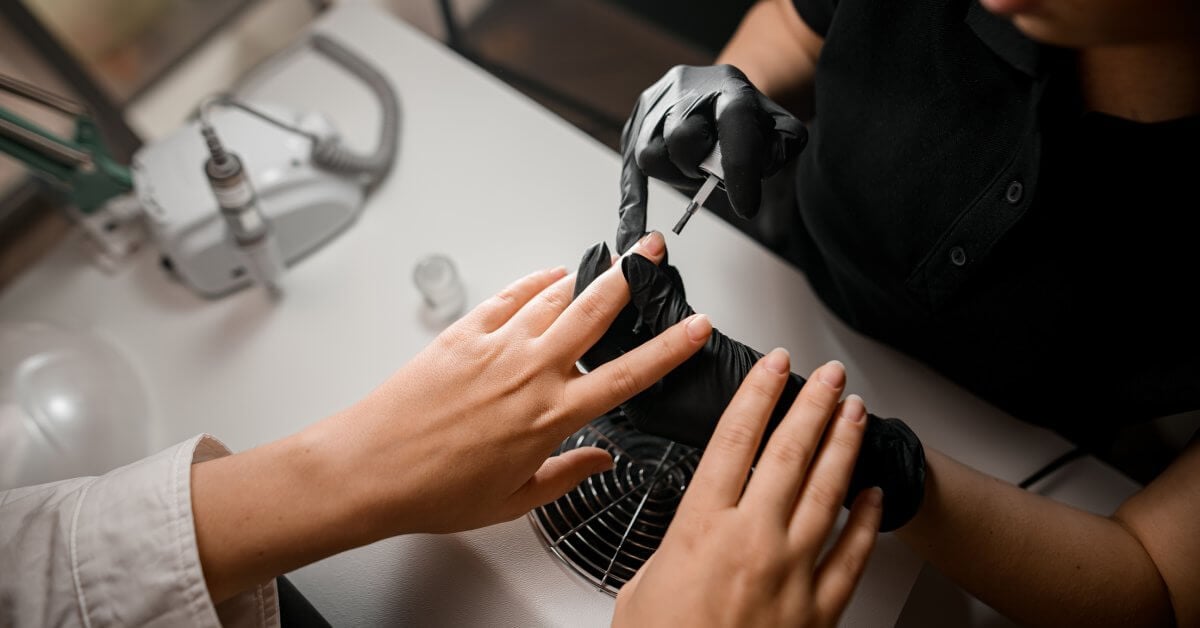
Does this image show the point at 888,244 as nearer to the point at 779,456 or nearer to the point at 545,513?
the point at 779,456

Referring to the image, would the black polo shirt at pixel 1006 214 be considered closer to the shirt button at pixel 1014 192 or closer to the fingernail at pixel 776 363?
the shirt button at pixel 1014 192

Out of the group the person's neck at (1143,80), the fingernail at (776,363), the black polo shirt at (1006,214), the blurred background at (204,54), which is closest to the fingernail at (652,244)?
the fingernail at (776,363)

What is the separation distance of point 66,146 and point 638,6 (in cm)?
146

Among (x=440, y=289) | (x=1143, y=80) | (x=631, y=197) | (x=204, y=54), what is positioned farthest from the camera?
(x=204, y=54)

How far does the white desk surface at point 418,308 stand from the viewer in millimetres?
854

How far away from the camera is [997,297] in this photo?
2.86 ft

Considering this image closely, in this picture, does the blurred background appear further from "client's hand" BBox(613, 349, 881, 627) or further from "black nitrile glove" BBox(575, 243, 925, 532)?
"client's hand" BBox(613, 349, 881, 627)

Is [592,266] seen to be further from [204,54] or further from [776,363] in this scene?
[204,54]

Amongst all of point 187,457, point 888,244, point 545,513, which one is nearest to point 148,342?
point 187,457

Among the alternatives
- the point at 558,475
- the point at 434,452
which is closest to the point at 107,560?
the point at 434,452

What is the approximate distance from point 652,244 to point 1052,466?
1.92 feet

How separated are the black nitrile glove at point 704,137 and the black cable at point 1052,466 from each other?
0.49 m

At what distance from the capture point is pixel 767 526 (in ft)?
2.29

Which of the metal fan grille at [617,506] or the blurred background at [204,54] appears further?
the blurred background at [204,54]
